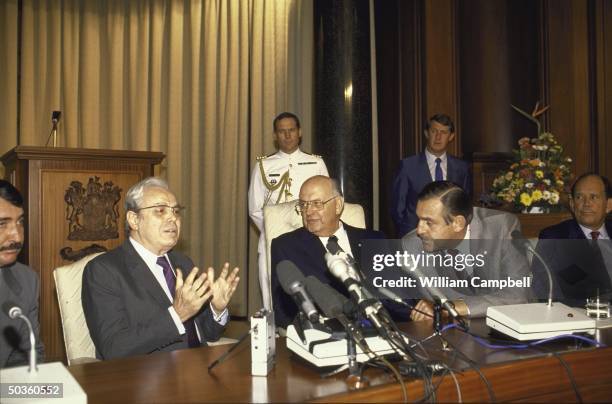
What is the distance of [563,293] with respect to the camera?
270 cm

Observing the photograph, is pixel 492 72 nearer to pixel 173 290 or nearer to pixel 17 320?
pixel 173 290

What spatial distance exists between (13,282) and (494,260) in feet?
6.47

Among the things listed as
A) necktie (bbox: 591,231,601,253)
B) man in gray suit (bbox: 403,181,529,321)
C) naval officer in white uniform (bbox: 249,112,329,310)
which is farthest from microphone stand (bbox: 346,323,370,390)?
naval officer in white uniform (bbox: 249,112,329,310)

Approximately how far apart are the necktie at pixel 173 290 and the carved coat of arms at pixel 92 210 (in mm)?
1368

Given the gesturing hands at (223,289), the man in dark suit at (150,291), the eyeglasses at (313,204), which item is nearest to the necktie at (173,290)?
the man in dark suit at (150,291)

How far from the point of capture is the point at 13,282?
2.18m

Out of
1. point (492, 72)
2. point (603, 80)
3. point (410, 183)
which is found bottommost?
point (410, 183)

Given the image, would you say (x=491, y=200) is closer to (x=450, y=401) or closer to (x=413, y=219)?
(x=413, y=219)

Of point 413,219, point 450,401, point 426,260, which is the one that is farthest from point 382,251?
point 450,401

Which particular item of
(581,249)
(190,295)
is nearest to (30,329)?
(190,295)

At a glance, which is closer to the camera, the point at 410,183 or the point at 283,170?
the point at 410,183

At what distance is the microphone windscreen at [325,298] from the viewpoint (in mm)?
1527

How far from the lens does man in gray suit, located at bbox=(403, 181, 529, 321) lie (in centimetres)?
262

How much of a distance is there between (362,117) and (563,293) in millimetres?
2761
